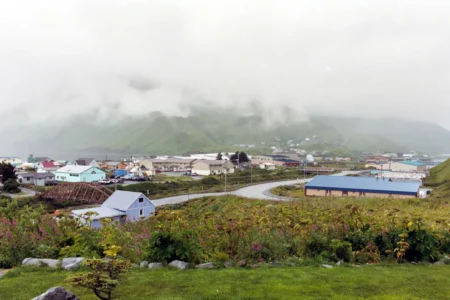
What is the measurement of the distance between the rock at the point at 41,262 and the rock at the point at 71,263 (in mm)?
177

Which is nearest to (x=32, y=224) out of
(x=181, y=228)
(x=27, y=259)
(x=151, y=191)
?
(x=27, y=259)

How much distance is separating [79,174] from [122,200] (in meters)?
47.9

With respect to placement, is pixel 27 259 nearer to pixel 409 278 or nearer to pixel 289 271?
pixel 289 271

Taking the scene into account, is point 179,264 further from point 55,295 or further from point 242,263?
point 55,295

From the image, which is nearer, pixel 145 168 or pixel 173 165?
pixel 145 168

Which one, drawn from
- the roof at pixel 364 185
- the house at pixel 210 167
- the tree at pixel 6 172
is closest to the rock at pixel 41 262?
the roof at pixel 364 185

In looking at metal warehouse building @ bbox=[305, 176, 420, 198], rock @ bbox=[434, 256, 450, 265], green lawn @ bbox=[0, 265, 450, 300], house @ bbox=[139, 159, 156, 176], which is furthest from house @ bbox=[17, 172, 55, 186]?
rock @ bbox=[434, 256, 450, 265]

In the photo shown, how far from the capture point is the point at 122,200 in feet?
109

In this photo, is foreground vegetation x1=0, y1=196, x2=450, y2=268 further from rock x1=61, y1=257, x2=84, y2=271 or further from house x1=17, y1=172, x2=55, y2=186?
house x1=17, y1=172, x2=55, y2=186

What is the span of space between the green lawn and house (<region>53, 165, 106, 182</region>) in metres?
73.3

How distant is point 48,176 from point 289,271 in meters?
73.8

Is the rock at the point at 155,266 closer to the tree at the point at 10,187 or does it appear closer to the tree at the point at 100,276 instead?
the tree at the point at 100,276

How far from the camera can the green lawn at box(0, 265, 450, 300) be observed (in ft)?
20.4

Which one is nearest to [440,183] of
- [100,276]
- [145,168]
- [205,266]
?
[205,266]
